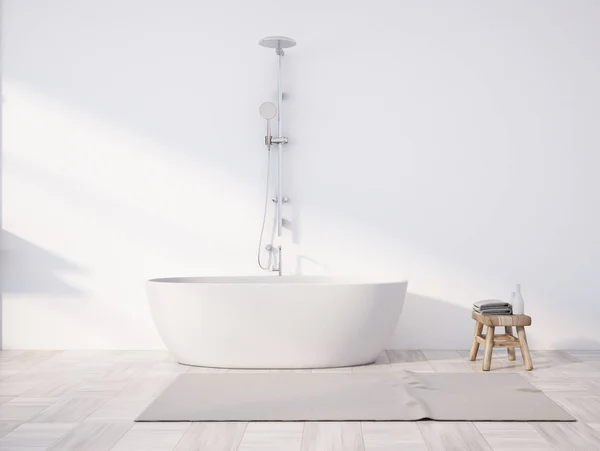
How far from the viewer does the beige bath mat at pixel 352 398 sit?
325 centimetres

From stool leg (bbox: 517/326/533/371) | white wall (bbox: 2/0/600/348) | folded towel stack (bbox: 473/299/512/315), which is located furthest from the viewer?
white wall (bbox: 2/0/600/348)

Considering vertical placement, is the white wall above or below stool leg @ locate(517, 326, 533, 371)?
above

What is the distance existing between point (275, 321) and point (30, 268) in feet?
6.67

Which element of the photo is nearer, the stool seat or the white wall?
the stool seat

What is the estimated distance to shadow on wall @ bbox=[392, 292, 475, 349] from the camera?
5.22 metres

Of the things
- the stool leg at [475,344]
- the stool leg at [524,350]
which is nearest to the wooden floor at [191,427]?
the stool leg at [524,350]

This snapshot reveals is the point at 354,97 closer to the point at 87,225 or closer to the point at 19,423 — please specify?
the point at 87,225

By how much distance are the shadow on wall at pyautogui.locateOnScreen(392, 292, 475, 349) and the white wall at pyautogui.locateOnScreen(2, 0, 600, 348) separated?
0.01 meters

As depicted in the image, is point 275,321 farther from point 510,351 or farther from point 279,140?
point 510,351

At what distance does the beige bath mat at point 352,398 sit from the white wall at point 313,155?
4.00 ft

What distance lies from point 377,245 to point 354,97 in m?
1.07

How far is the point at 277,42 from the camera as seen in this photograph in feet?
16.4

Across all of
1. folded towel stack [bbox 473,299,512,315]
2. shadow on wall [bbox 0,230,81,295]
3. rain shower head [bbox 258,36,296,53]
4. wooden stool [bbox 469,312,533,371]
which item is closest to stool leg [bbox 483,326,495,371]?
wooden stool [bbox 469,312,533,371]

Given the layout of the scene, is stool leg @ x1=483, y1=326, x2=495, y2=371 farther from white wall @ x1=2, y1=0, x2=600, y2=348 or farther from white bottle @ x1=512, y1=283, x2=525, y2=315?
white wall @ x1=2, y1=0, x2=600, y2=348
